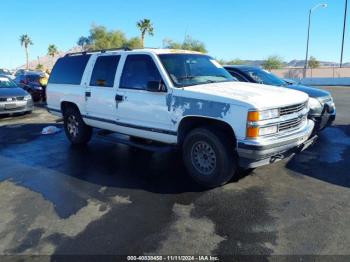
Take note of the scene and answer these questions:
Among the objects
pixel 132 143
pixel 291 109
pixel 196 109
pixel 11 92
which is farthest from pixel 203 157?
pixel 11 92

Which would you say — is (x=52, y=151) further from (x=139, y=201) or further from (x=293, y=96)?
(x=293, y=96)

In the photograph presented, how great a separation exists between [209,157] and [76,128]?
396 cm

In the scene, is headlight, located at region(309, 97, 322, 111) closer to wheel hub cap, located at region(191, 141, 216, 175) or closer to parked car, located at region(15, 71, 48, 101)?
wheel hub cap, located at region(191, 141, 216, 175)

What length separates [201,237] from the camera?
149 inches

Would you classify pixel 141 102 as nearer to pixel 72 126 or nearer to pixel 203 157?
pixel 203 157

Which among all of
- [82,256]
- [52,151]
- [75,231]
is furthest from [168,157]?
[82,256]

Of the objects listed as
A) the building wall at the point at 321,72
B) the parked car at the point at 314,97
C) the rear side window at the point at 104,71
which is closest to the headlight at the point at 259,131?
the parked car at the point at 314,97

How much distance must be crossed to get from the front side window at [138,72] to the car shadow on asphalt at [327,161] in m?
2.88

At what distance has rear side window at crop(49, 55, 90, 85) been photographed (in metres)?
7.46

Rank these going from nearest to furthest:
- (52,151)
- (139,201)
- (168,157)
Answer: (139,201)
(168,157)
(52,151)

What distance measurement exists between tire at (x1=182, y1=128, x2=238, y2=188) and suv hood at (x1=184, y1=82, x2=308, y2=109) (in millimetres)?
535

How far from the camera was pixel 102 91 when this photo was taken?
670cm

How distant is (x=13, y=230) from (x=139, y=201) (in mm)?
1591

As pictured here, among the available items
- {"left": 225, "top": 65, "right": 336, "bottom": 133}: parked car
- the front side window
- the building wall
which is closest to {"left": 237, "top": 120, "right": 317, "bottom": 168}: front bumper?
the front side window
